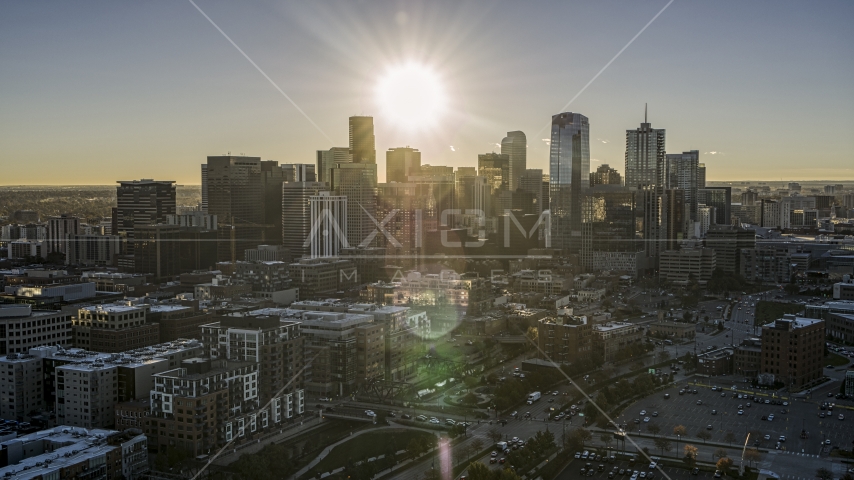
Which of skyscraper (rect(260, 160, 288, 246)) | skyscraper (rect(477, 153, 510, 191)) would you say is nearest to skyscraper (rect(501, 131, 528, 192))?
skyscraper (rect(477, 153, 510, 191))

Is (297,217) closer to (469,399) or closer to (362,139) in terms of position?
(362,139)

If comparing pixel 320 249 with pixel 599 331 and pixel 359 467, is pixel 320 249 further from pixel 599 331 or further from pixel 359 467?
pixel 359 467

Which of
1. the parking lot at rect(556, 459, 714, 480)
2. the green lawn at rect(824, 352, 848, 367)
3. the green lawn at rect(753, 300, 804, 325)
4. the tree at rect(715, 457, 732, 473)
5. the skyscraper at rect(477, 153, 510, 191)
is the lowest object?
the parking lot at rect(556, 459, 714, 480)

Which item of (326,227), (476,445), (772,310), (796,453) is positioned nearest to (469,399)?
(476,445)

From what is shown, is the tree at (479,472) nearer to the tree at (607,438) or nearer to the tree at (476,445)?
the tree at (476,445)

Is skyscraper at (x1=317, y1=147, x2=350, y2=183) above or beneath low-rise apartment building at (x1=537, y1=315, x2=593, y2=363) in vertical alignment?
above

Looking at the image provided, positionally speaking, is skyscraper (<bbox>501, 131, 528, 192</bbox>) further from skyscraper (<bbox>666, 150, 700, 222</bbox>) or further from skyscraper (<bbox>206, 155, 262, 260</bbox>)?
skyscraper (<bbox>206, 155, 262, 260</bbox>)

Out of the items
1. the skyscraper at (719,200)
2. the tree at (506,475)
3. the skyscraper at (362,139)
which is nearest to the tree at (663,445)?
the tree at (506,475)
